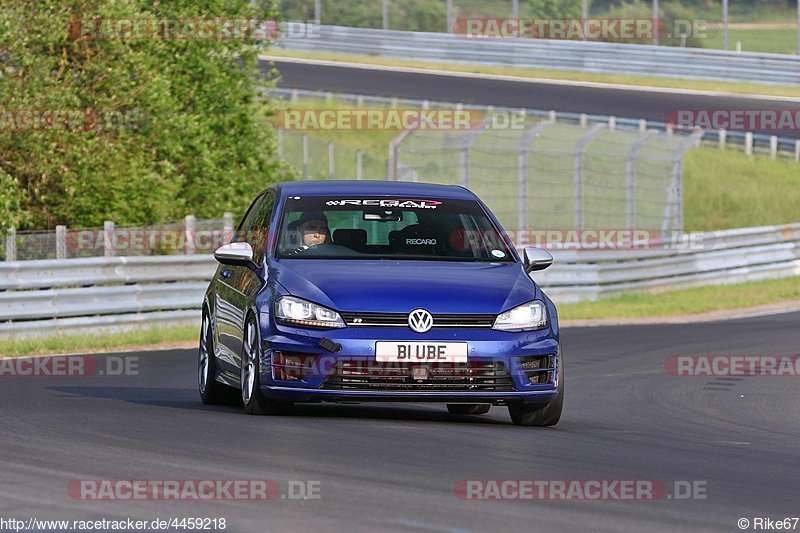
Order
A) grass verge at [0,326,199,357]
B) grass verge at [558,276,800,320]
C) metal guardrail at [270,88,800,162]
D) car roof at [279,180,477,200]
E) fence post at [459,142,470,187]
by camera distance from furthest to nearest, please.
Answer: metal guardrail at [270,88,800,162]
fence post at [459,142,470,187]
grass verge at [558,276,800,320]
grass verge at [0,326,199,357]
car roof at [279,180,477,200]

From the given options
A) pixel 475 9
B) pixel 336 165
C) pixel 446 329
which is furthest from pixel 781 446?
pixel 475 9

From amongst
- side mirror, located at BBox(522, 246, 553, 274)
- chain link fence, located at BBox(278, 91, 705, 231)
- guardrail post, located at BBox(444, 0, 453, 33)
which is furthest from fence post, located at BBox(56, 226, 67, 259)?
guardrail post, located at BBox(444, 0, 453, 33)

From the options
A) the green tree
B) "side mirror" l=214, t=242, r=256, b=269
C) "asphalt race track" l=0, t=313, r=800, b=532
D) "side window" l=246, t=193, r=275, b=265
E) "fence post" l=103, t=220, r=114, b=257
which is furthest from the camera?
the green tree

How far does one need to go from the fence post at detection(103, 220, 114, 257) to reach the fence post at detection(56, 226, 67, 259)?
0.75m

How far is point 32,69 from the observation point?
25812mm

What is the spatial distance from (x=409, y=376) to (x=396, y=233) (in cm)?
145

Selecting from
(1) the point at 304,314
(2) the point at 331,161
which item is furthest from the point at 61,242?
(2) the point at 331,161

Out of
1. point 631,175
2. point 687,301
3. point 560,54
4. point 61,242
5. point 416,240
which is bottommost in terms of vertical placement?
point 687,301

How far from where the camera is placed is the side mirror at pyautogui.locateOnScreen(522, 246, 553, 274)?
37.5ft

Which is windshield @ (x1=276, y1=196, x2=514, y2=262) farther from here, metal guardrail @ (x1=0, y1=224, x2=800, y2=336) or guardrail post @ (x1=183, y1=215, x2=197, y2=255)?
guardrail post @ (x1=183, y1=215, x2=197, y2=255)

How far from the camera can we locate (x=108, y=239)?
70.6 ft

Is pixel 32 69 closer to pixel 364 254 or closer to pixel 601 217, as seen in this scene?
pixel 601 217

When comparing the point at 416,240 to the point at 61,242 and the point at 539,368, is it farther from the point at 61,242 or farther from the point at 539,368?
the point at 61,242

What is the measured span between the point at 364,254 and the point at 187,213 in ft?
58.9
